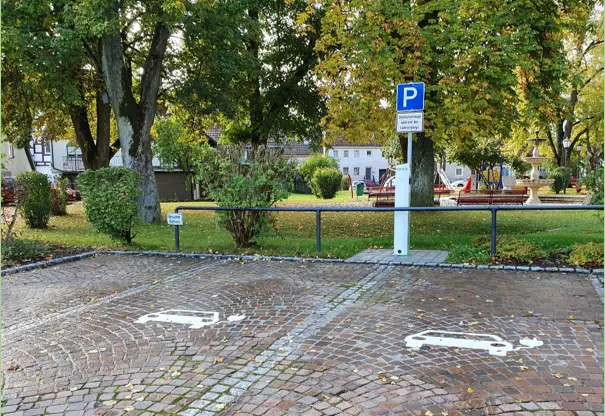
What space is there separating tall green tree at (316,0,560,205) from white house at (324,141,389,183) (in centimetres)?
5883

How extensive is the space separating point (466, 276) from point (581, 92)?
3382cm

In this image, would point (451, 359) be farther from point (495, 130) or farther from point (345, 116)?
point (495, 130)

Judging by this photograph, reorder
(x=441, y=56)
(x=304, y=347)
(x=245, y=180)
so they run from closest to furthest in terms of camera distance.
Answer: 1. (x=304, y=347)
2. (x=245, y=180)
3. (x=441, y=56)

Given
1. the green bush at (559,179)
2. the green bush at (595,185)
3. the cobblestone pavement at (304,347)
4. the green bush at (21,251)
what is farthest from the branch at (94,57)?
the green bush at (559,179)

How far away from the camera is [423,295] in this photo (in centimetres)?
604

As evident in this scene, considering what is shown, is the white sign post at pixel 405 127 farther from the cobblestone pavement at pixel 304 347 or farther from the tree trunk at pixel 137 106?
the tree trunk at pixel 137 106

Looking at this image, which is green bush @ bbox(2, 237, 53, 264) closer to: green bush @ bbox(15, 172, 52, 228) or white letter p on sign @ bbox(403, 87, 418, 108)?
green bush @ bbox(15, 172, 52, 228)

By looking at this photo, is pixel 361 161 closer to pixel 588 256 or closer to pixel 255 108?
pixel 255 108

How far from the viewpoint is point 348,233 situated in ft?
40.4

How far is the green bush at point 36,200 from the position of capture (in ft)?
46.3

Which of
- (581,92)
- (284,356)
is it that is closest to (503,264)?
(284,356)

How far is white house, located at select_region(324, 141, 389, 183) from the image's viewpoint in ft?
234

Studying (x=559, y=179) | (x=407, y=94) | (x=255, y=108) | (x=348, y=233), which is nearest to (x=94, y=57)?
(x=255, y=108)

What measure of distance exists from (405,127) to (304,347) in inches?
196
